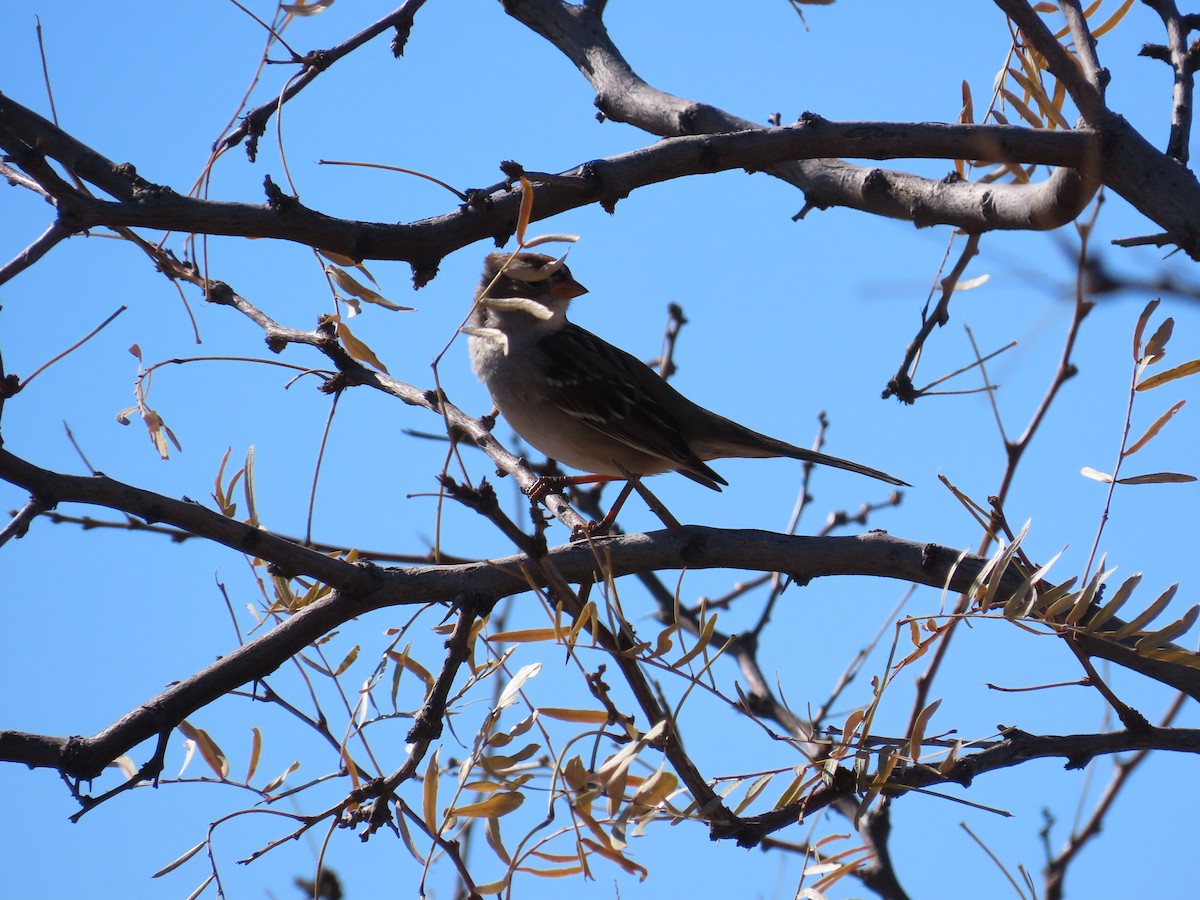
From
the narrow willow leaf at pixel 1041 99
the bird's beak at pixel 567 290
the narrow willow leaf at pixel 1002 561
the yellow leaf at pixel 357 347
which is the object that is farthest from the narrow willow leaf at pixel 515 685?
the bird's beak at pixel 567 290

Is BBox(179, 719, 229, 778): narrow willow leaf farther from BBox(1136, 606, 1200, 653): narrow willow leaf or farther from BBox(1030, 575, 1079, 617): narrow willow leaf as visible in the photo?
BBox(1136, 606, 1200, 653): narrow willow leaf

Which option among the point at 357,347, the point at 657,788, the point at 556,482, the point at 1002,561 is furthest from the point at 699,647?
the point at 556,482

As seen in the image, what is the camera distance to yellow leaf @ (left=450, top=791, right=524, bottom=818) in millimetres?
2219

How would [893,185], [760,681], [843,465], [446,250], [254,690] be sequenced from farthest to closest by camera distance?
[843,465] → [760,681] → [893,185] → [254,690] → [446,250]

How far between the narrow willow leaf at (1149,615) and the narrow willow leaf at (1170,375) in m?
0.50

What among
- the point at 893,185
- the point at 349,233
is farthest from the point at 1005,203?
the point at 349,233

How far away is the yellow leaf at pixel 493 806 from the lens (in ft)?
7.28

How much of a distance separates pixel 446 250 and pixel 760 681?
284 cm

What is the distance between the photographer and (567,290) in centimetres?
579

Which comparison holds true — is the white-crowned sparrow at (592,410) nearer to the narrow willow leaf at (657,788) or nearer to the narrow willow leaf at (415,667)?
the narrow willow leaf at (415,667)

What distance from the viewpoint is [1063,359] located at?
415 centimetres

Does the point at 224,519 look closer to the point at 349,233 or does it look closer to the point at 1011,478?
the point at 349,233

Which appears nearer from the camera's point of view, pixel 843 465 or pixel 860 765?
pixel 860 765

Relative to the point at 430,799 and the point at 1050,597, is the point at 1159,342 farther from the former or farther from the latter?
the point at 430,799
